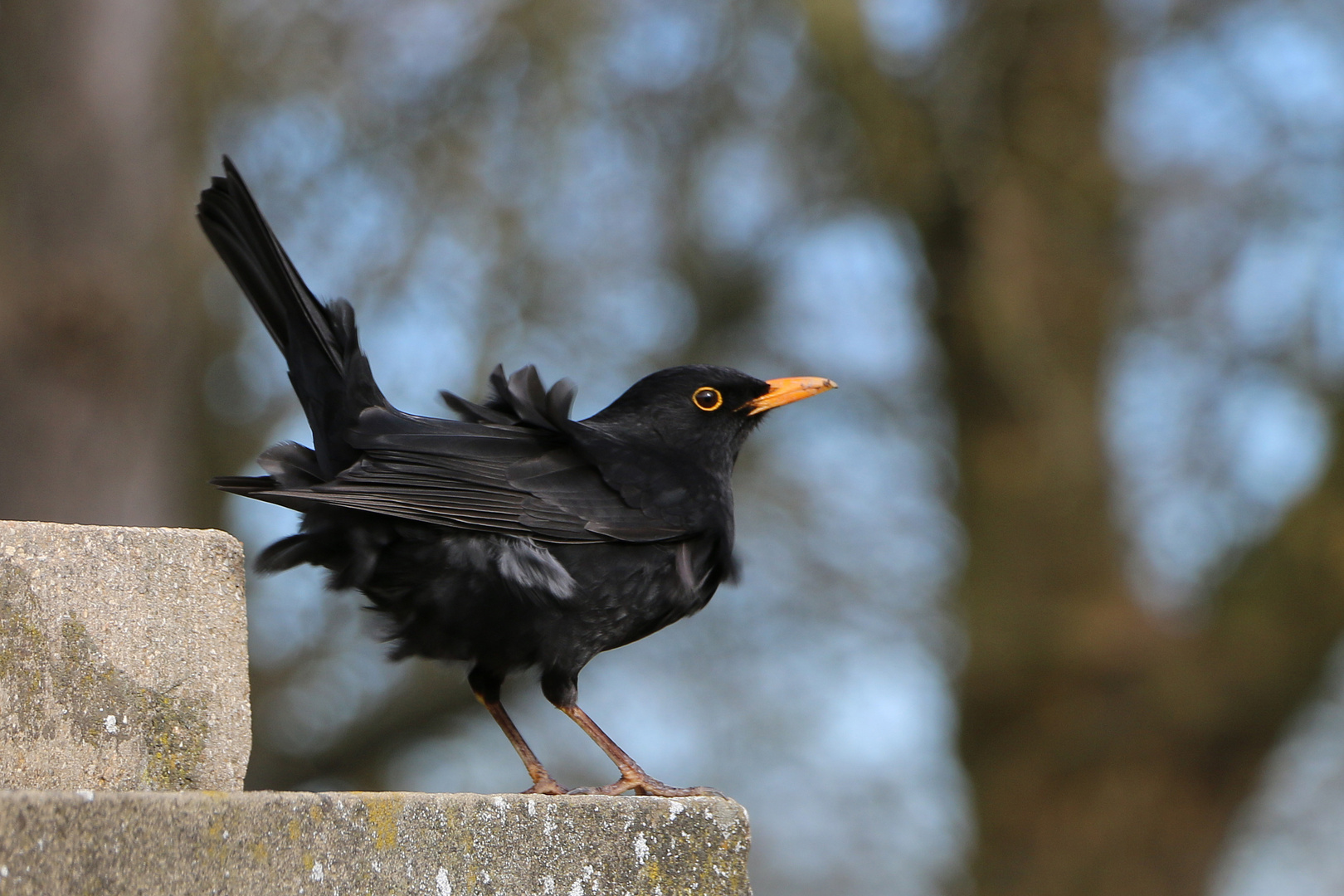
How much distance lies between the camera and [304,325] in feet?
9.64

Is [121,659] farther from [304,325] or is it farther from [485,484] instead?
[304,325]

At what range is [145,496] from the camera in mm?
6078

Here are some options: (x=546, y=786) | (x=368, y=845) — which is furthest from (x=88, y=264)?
(x=368, y=845)

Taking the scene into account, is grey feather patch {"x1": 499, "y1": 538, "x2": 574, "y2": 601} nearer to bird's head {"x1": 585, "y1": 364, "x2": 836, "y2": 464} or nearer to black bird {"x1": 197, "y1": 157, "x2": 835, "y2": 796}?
black bird {"x1": 197, "y1": 157, "x2": 835, "y2": 796}

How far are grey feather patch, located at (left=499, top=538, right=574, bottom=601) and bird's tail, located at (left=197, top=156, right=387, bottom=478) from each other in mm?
390

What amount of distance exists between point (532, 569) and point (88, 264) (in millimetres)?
3684

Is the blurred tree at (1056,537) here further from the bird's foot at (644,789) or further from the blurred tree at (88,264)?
the bird's foot at (644,789)

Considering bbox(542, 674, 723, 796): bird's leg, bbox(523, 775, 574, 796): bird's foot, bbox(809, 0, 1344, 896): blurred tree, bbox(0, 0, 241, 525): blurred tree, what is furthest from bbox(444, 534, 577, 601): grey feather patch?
bbox(809, 0, 1344, 896): blurred tree

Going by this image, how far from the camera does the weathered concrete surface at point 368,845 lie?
5.20 ft

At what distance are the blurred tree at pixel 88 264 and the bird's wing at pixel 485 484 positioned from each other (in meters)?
3.32

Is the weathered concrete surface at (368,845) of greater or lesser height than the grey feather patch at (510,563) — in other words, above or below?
below

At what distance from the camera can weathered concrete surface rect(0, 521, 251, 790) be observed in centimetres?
191

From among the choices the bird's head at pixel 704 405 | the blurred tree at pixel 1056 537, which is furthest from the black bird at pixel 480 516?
the blurred tree at pixel 1056 537

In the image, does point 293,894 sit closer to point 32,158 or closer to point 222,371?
point 32,158
